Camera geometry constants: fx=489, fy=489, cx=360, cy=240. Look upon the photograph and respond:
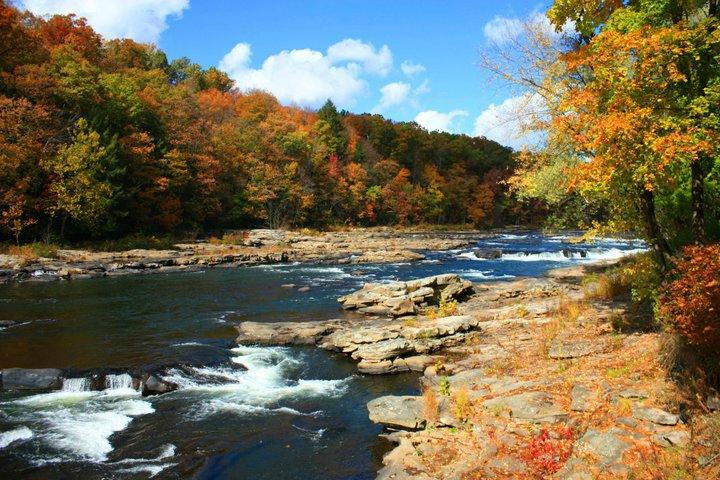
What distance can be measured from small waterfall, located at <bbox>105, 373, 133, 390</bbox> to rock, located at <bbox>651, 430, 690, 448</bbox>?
38.0 feet

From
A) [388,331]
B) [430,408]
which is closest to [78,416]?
[430,408]

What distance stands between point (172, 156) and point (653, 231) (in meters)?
47.1

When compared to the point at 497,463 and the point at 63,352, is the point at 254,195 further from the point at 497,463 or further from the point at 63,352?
the point at 497,463

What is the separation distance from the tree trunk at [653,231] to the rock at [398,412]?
5523 millimetres

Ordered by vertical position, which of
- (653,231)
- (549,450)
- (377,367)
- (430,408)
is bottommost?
(377,367)

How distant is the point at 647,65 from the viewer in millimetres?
8016

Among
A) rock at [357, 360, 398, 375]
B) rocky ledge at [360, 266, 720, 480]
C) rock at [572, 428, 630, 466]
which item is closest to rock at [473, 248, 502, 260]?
rocky ledge at [360, 266, 720, 480]

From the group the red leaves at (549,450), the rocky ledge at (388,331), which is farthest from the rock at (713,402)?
the rocky ledge at (388,331)

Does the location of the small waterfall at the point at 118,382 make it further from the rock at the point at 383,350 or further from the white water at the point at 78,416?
the rock at the point at 383,350

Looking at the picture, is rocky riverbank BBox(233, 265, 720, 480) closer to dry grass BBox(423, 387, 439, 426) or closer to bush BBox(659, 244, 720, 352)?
dry grass BBox(423, 387, 439, 426)

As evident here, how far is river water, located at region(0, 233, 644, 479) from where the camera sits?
8781 millimetres

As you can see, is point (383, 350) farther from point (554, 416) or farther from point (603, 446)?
point (603, 446)

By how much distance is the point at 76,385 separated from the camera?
12.4 meters

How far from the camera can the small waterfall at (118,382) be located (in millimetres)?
12492
